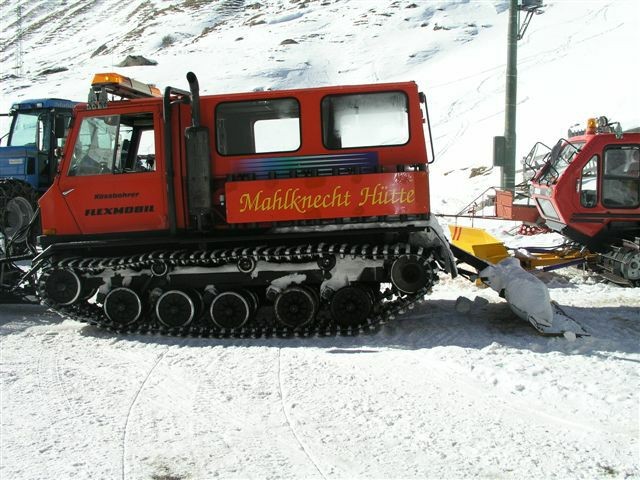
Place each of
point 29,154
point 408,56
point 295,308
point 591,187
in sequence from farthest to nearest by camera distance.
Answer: point 408,56
point 29,154
point 591,187
point 295,308

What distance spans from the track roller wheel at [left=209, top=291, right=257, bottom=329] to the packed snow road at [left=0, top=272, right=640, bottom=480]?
1.03 feet

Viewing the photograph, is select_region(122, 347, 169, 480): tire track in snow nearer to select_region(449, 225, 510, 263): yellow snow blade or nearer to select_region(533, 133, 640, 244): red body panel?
select_region(449, 225, 510, 263): yellow snow blade

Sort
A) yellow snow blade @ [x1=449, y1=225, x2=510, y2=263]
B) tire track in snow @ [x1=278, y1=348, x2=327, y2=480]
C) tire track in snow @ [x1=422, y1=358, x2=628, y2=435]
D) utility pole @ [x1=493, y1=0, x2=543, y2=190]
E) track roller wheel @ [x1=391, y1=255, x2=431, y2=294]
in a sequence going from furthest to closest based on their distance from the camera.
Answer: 1. utility pole @ [x1=493, y1=0, x2=543, y2=190]
2. yellow snow blade @ [x1=449, y1=225, x2=510, y2=263]
3. track roller wheel @ [x1=391, y1=255, x2=431, y2=294]
4. tire track in snow @ [x1=422, y1=358, x2=628, y2=435]
5. tire track in snow @ [x1=278, y1=348, x2=327, y2=480]

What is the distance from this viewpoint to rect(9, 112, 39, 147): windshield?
13227 mm

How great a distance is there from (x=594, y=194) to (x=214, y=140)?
581cm

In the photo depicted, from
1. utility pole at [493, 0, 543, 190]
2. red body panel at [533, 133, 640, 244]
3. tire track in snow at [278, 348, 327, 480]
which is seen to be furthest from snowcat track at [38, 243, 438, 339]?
utility pole at [493, 0, 543, 190]

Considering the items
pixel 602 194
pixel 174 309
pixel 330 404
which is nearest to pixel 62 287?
pixel 174 309

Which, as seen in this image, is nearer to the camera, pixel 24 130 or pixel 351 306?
pixel 351 306

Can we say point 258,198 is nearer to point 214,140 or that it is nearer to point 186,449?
point 214,140

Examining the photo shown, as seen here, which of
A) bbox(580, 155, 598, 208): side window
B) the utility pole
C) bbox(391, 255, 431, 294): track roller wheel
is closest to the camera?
bbox(391, 255, 431, 294): track roller wheel

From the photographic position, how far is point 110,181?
690cm

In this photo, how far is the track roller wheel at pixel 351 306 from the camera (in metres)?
6.68

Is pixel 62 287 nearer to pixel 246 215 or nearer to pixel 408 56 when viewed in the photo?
pixel 246 215

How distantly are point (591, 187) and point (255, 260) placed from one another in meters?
5.44
